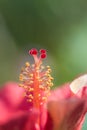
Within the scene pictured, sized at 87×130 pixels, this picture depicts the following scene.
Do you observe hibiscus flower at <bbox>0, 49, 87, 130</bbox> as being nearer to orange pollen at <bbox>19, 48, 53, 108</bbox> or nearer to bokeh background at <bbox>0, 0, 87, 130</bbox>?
orange pollen at <bbox>19, 48, 53, 108</bbox>

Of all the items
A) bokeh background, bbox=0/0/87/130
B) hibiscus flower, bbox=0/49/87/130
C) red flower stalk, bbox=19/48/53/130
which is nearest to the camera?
hibiscus flower, bbox=0/49/87/130

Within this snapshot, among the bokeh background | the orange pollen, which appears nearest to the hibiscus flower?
the orange pollen

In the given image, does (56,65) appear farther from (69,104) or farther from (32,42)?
(69,104)

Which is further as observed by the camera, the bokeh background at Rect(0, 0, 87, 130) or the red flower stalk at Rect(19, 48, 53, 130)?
the bokeh background at Rect(0, 0, 87, 130)

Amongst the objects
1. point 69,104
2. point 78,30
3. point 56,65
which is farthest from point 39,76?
point 78,30

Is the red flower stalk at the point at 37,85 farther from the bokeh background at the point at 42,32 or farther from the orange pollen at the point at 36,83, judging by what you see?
the bokeh background at the point at 42,32

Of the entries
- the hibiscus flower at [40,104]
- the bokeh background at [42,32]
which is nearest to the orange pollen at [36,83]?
the hibiscus flower at [40,104]

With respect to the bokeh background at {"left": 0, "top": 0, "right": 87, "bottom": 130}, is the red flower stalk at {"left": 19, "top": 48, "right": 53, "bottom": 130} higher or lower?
lower
